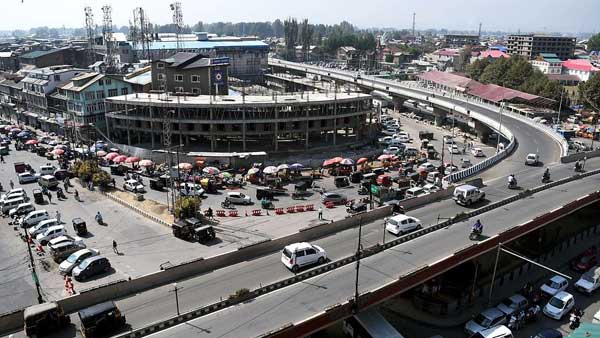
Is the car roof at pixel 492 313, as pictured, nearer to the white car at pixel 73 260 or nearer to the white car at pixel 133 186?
the white car at pixel 73 260

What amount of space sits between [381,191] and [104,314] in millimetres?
31647

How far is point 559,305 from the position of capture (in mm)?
33969

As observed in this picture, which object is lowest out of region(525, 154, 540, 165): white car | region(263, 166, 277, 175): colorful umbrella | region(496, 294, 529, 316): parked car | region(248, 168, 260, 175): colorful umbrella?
region(496, 294, 529, 316): parked car

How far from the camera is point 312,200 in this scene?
5181cm

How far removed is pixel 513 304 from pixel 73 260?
3309 cm

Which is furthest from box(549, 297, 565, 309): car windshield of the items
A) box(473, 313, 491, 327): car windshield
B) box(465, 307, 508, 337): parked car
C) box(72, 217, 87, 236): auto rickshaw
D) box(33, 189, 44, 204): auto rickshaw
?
box(33, 189, 44, 204): auto rickshaw

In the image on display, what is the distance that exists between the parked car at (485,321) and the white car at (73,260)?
28.3 meters

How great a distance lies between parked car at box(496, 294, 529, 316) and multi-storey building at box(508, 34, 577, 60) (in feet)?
565

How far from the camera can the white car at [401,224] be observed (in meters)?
35.1

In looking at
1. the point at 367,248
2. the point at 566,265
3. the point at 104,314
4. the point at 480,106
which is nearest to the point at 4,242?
the point at 104,314

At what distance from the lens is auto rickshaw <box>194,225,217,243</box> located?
3888 cm

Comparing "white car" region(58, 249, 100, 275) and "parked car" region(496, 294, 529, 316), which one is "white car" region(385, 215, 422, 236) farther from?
"white car" region(58, 249, 100, 275)

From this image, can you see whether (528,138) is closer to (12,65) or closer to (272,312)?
(272,312)

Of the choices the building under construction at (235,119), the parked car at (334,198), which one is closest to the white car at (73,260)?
the parked car at (334,198)
